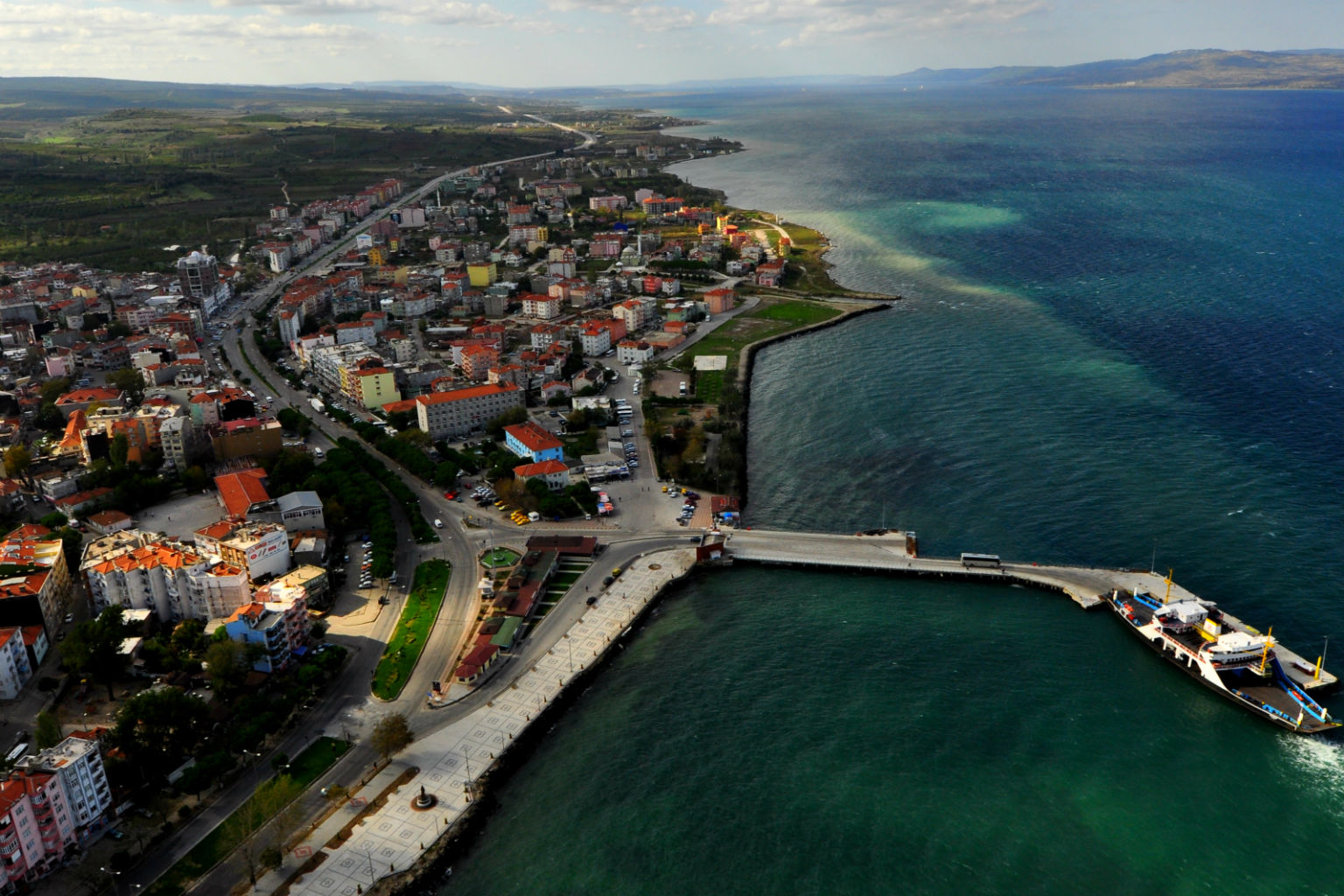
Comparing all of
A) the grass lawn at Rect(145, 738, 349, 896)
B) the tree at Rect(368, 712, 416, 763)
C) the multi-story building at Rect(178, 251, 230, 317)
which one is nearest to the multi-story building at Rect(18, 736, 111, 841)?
the grass lawn at Rect(145, 738, 349, 896)

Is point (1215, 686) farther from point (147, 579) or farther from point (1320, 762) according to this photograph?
point (147, 579)

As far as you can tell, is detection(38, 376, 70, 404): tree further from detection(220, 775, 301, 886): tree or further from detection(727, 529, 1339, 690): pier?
detection(727, 529, 1339, 690): pier

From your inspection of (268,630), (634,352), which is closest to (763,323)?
(634,352)

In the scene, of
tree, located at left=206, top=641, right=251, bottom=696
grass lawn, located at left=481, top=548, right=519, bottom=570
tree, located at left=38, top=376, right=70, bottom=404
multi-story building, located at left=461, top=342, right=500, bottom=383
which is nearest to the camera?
tree, located at left=206, top=641, right=251, bottom=696

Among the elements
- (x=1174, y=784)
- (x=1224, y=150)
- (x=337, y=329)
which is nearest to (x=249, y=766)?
(x=1174, y=784)

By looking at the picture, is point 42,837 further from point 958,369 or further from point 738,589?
point 958,369

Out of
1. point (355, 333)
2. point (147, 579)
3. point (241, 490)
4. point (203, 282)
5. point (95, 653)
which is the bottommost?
point (95, 653)
